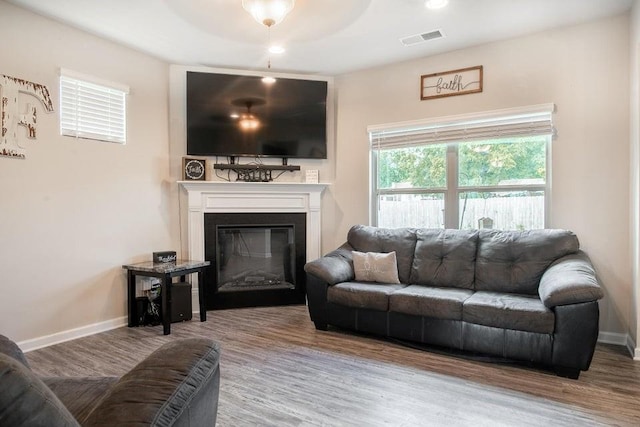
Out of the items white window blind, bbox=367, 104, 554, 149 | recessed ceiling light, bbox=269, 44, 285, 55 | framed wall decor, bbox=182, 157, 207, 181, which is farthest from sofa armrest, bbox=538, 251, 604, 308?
framed wall decor, bbox=182, 157, 207, 181

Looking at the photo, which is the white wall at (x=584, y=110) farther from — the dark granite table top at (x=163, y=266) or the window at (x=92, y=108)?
the window at (x=92, y=108)

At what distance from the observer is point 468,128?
12.6 feet

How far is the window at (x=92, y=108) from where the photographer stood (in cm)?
337

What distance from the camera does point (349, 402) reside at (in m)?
2.22

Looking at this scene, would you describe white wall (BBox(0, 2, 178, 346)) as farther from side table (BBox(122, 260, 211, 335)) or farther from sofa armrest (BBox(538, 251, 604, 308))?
sofa armrest (BBox(538, 251, 604, 308))

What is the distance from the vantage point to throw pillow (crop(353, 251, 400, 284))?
3584 millimetres

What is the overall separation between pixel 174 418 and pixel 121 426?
0.46ft

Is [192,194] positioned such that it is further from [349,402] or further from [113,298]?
[349,402]

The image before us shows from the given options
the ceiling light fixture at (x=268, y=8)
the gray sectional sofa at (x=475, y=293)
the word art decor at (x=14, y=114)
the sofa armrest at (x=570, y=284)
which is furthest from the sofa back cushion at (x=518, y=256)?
the word art decor at (x=14, y=114)

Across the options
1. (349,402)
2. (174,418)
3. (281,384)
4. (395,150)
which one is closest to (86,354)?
(281,384)

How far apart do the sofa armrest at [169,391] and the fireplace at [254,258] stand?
304cm

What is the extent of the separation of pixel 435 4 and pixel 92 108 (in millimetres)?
3137

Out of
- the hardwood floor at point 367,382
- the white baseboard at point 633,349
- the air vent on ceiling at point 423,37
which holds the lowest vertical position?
the hardwood floor at point 367,382

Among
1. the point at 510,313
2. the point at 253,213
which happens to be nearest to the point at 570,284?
the point at 510,313
